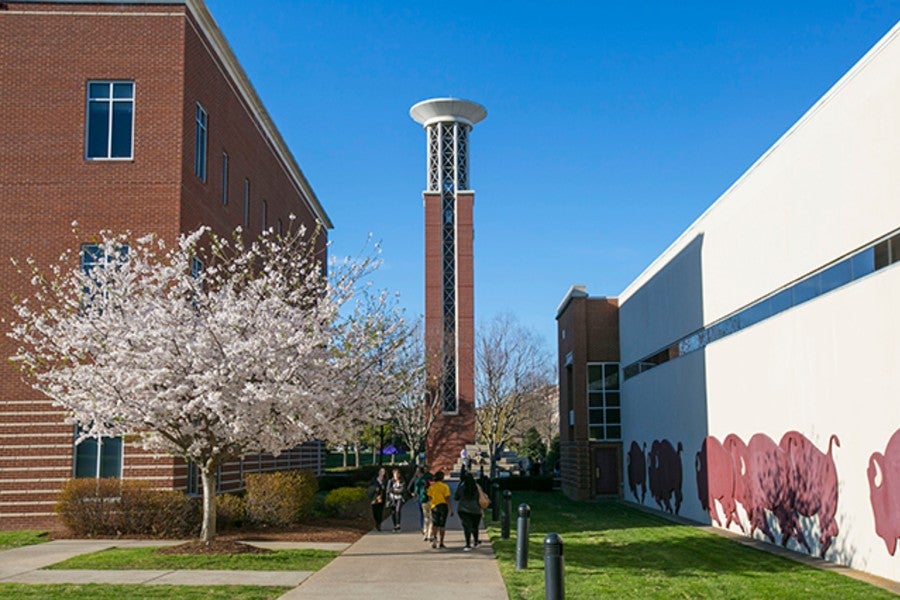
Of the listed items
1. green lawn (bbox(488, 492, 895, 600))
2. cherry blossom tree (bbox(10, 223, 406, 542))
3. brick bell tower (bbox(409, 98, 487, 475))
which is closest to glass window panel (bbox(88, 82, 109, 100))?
cherry blossom tree (bbox(10, 223, 406, 542))

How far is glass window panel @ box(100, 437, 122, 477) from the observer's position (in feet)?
71.0

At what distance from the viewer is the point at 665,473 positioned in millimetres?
31094

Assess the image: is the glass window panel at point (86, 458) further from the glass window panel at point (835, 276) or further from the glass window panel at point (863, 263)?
the glass window panel at point (863, 263)

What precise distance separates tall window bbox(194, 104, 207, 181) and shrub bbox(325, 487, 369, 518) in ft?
29.3

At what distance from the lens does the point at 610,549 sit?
18.6 m

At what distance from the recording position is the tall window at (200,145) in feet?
81.1

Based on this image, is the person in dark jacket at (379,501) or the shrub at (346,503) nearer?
the person in dark jacket at (379,501)

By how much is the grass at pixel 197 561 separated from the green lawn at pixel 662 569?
3283 millimetres

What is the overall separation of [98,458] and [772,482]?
14791 millimetres

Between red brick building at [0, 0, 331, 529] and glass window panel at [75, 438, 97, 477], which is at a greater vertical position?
red brick building at [0, 0, 331, 529]

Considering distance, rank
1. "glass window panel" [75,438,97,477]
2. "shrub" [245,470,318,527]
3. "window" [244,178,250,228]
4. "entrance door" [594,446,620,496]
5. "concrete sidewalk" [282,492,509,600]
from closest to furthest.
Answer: "concrete sidewalk" [282,492,509,600], "glass window panel" [75,438,97,477], "shrub" [245,470,318,527], "window" [244,178,250,228], "entrance door" [594,446,620,496]

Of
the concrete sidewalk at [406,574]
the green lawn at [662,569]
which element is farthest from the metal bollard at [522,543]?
the concrete sidewalk at [406,574]

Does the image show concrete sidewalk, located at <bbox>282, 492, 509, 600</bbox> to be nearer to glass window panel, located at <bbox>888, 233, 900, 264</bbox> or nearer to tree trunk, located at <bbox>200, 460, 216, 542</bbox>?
tree trunk, located at <bbox>200, 460, 216, 542</bbox>

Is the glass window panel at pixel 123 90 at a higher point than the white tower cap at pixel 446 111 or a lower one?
lower
